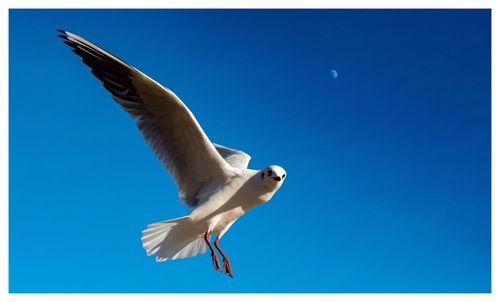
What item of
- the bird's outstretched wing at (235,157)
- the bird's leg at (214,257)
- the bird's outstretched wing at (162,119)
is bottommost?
the bird's leg at (214,257)

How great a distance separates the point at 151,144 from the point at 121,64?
0.76 m

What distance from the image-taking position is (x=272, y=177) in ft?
27.5

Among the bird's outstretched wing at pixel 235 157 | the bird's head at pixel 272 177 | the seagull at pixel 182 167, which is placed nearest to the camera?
the bird's head at pixel 272 177

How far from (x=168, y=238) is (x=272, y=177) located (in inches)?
44.7

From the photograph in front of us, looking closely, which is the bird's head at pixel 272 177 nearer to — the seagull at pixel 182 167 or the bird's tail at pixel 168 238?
the seagull at pixel 182 167

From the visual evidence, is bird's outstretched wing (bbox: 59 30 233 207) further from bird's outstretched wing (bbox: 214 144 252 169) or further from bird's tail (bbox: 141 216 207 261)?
bird's outstretched wing (bbox: 214 144 252 169)

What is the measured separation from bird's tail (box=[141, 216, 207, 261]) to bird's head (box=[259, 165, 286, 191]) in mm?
752

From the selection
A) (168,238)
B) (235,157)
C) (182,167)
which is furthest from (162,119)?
(235,157)

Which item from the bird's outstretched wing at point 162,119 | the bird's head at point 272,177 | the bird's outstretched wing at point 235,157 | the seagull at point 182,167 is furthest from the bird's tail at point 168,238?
the bird's outstretched wing at point 235,157

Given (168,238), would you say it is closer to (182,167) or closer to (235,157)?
(182,167)

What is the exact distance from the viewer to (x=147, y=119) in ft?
28.8

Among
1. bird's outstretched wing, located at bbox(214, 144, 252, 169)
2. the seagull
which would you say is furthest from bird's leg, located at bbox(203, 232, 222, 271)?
bird's outstretched wing, located at bbox(214, 144, 252, 169)

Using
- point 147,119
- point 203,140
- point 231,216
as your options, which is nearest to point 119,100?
point 147,119

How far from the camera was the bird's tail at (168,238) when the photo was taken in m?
8.64
